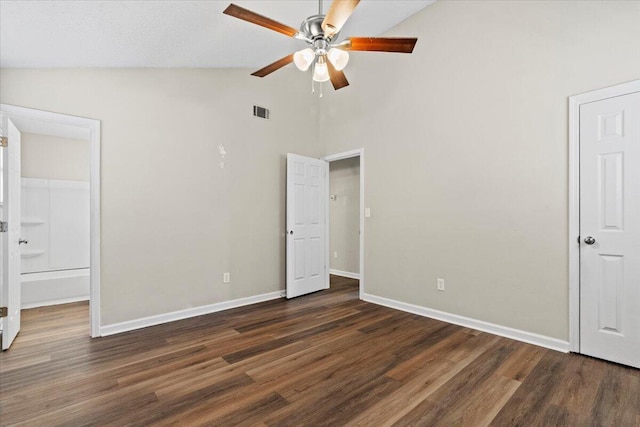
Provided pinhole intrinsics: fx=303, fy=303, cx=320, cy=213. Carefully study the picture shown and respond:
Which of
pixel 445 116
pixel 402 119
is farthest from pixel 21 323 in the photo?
pixel 445 116

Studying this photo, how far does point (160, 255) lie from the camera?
10.8 feet

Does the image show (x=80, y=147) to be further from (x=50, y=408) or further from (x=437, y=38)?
(x=437, y=38)

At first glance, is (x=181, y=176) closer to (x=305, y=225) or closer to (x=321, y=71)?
(x=305, y=225)

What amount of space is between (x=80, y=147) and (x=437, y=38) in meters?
5.12

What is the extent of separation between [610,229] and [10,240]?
510 cm

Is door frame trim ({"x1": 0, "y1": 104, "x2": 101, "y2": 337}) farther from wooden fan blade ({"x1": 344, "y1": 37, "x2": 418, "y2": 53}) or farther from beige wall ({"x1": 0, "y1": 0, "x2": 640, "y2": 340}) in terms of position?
wooden fan blade ({"x1": 344, "y1": 37, "x2": 418, "y2": 53})

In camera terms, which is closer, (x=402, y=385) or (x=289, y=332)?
Answer: (x=402, y=385)

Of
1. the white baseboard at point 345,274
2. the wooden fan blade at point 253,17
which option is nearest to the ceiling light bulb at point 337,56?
the wooden fan blade at point 253,17

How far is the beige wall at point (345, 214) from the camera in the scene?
585 cm

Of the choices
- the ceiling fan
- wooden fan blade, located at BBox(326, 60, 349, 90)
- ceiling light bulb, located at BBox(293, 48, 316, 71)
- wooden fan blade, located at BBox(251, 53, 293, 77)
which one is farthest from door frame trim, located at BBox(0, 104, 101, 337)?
wooden fan blade, located at BBox(326, 60, 349, 90)

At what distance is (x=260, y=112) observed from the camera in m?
4.13

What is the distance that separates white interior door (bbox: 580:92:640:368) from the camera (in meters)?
2.32

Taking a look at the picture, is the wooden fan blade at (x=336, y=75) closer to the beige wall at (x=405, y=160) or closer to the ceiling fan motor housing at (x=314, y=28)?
the ceiling fan motor housing at (x=314, y=28)

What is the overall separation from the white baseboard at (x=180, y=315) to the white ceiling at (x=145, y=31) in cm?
250
